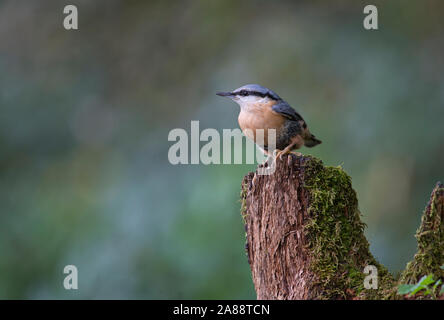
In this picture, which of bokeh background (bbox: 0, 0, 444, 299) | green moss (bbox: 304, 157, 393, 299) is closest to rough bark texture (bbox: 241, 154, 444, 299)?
green moss (bbox: 304, 157, 393, 299)

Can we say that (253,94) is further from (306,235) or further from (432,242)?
(432,242)

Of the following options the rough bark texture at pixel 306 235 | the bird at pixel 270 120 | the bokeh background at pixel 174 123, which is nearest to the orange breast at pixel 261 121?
the bird at pixel 270 120

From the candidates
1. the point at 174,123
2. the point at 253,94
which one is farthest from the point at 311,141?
the point at 174,123

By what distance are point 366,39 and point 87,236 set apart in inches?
146

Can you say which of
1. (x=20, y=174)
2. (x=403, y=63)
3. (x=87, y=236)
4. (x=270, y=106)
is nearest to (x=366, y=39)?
(x=403, y=63)

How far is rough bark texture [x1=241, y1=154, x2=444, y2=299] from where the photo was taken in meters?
3.12

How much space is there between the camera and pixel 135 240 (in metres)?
5.79

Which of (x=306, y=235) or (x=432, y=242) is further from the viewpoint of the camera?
(x=306, y=235)

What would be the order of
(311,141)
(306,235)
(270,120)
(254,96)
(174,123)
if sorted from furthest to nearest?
(174,123)
(311,141)
(254,96)
(270,120)
(306,235)

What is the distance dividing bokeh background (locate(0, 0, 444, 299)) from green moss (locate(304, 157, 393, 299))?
1.99 meters

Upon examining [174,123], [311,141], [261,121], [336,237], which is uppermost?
[174,123]

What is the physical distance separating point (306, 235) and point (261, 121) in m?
1.12

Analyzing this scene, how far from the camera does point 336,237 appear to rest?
3.22 metres

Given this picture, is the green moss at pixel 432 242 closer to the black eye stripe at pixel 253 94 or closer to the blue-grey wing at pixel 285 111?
the blue-grey wing at pixel 285 111
